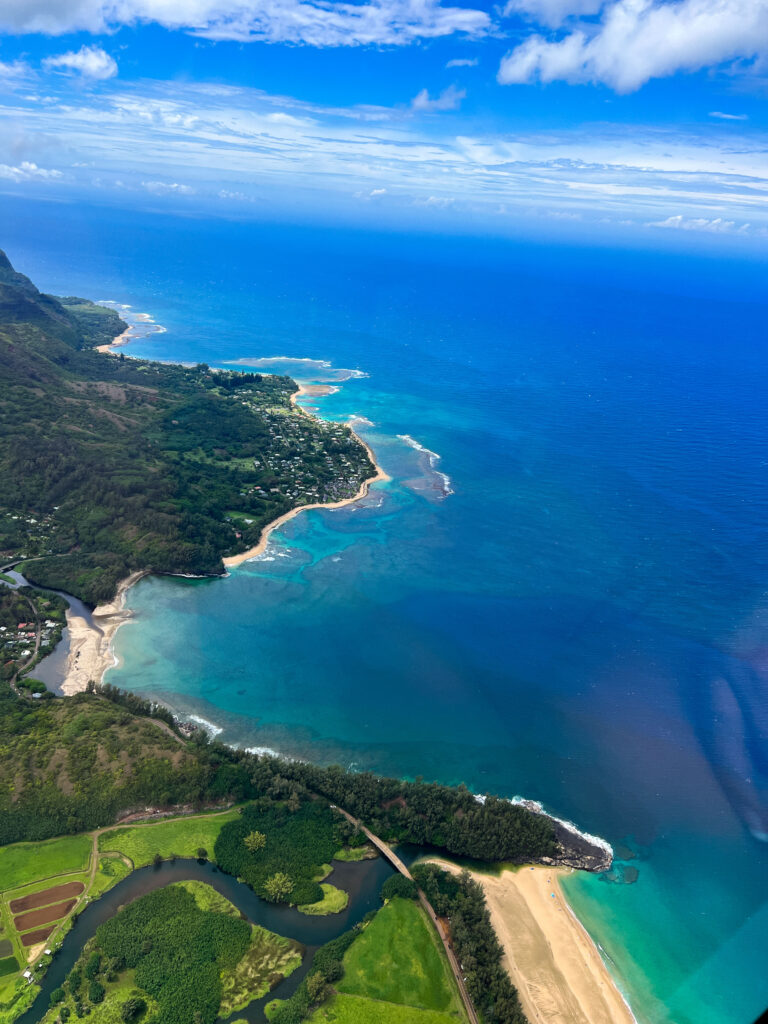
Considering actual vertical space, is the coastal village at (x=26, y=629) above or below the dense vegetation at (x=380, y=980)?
above

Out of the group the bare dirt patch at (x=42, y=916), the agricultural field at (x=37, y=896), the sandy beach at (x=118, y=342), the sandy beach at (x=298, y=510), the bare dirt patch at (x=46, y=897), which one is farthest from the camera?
the sandy beach at (x=118, y=342)

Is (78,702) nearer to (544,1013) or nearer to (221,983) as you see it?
(221,983)

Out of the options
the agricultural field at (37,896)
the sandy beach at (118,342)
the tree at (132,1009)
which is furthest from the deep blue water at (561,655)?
the sandy beach at (118,342)

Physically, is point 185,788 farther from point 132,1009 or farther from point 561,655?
point 561,655

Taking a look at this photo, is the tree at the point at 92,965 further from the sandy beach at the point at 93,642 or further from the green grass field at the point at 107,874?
the sandy beach at the point at 93,642

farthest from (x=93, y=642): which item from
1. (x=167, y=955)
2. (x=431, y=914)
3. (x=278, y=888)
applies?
(x=431, y=914)

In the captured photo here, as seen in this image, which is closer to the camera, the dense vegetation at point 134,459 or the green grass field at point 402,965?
the green grass field at point 402,965

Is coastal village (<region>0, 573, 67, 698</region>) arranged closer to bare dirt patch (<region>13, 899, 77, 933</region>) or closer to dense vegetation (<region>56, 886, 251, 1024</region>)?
bare dirt patch (<region>13, 899, 77, 933</region>)

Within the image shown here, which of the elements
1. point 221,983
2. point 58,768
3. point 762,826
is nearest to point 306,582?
point 58,768
